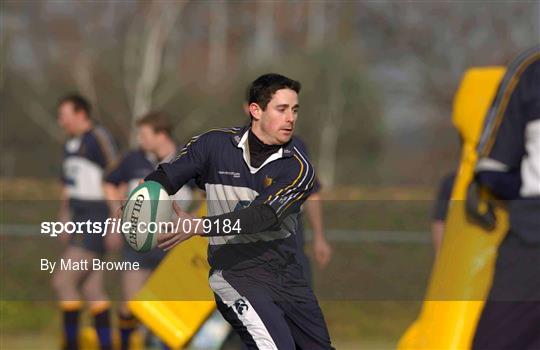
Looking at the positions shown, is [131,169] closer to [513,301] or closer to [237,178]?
[237,178]

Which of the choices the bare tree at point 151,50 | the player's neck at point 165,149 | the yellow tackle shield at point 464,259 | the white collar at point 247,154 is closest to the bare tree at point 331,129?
the bare tree at point 151,50

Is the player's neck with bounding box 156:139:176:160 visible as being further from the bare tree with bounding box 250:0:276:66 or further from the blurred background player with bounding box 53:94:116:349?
the bare tree with bounding box 250:0:276:66

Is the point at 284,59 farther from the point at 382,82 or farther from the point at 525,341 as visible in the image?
the point at 525,341

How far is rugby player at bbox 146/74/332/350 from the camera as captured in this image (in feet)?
15.0

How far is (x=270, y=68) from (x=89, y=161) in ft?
24.1

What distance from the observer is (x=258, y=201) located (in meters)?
4.52

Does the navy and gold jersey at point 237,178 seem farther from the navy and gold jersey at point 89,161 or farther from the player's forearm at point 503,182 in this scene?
the navy and gold jersey at point 89,161

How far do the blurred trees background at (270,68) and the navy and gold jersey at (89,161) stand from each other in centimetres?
627

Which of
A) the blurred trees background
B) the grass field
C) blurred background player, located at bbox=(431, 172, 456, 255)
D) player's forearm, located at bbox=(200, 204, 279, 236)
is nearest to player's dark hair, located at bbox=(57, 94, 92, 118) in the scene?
the grass field

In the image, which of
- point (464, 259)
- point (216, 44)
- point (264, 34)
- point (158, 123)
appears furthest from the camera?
point (216, 44)

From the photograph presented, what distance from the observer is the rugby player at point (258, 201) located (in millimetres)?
4582

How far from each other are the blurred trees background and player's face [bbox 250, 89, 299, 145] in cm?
1073

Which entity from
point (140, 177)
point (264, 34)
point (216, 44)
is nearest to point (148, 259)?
point (140, 177)

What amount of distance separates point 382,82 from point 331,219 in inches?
156
